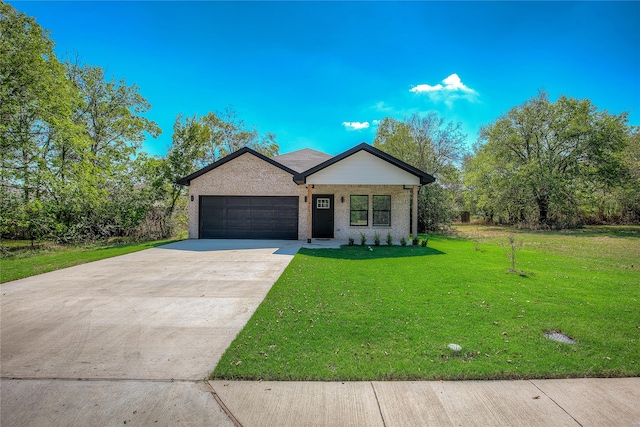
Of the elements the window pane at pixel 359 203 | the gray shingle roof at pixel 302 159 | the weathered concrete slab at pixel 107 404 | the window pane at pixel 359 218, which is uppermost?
the gray shingle roof at pixel 302 159

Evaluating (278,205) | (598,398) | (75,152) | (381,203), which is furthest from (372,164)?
(75,152)

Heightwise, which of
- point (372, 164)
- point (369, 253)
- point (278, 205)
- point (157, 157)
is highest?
point (157, 157)

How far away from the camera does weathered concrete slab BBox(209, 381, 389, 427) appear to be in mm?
2209

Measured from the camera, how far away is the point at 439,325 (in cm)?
393

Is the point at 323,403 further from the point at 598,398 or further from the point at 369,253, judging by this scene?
the point at 369,253

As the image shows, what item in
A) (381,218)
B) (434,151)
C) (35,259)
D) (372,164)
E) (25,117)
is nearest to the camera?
(35,259)

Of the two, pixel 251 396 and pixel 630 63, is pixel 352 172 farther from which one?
pixel 630 63

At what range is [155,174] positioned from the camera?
16.5 m

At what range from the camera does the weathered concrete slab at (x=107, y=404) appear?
222 cm

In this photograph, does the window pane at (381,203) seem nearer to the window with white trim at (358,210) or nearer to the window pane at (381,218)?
the window pane at (381,218)

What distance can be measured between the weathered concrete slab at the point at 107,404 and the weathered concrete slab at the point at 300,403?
0.17 m

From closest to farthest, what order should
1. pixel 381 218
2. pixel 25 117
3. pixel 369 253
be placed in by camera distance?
pixel 369 253 → pixel 25 117 → pixel 381 218

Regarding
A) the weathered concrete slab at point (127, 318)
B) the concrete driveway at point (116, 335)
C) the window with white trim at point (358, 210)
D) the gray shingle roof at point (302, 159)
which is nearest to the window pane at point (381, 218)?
the window with white trim at point (358, 210)

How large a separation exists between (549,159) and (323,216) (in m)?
19.4
